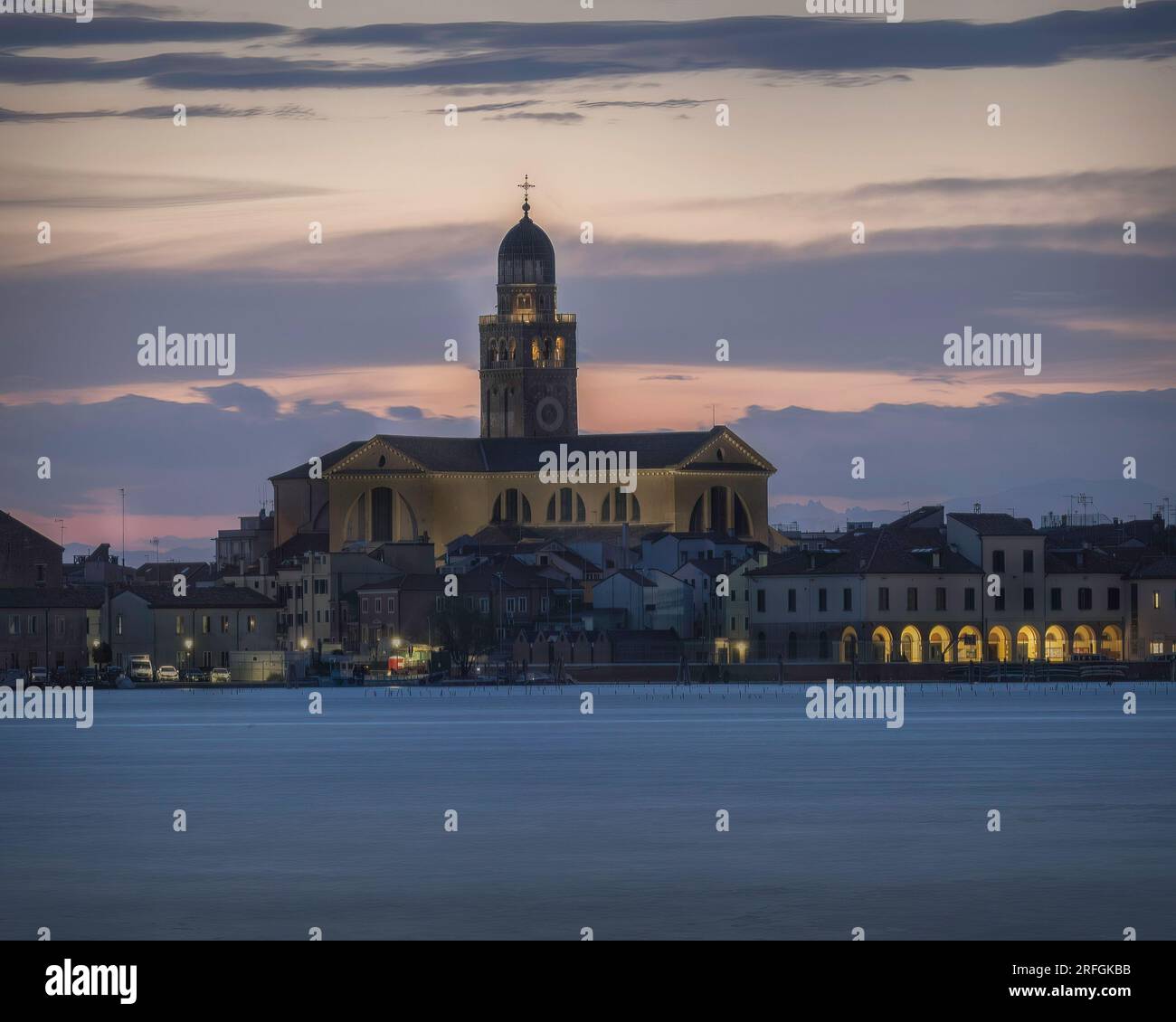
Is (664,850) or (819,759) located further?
(819,759)

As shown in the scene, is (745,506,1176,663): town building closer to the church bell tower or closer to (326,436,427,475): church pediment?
(326,436,427,475): church pediment

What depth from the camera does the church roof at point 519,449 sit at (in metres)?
150

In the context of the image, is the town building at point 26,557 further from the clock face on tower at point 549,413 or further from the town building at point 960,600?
the clock face on tower at point 549,413

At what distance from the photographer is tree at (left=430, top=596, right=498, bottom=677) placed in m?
119

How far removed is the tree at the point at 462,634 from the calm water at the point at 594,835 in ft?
182

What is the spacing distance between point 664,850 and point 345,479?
11939 cm

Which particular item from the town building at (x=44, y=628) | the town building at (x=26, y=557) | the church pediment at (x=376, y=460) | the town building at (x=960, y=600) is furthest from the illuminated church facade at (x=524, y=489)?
the town building at (x=960, y=600)

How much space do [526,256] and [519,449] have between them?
59.0 feet

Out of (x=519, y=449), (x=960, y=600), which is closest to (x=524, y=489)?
(x=519, y=449)

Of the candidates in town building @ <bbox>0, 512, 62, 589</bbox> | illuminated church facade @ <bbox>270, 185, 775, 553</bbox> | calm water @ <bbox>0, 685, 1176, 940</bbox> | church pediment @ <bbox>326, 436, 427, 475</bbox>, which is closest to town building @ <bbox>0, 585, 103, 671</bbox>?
town building @ <bbox>0, 512, 62, 589</bbox>
